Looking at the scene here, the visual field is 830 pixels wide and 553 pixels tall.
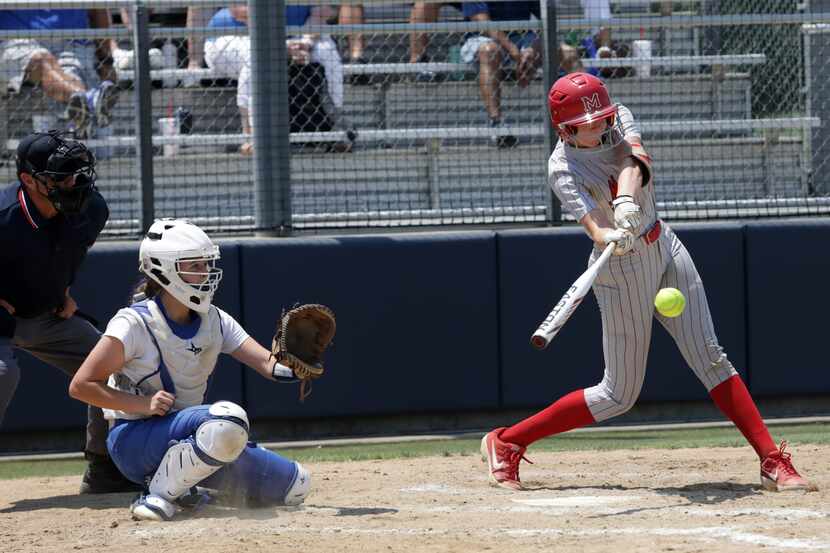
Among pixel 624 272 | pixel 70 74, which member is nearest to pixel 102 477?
pixel 624 272

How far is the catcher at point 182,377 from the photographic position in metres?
4.64

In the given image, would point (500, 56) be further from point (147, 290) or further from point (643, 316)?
point (147, 290)

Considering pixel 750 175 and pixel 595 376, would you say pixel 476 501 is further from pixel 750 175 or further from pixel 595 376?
pixel 750 175

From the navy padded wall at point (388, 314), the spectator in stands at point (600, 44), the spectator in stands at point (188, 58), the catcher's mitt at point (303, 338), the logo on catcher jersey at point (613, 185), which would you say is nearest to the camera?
the catcher's mitt at point (303, 338)

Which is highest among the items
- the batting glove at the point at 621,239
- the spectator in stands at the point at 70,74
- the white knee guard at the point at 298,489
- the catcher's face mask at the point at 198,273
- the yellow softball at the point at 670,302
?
the spectator in stands at the point at 70,74

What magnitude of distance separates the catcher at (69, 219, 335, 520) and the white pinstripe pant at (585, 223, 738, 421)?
1152mm

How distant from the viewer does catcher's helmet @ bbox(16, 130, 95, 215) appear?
16.9 feet

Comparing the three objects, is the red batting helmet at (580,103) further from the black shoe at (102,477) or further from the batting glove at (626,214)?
the black shoe at (102,477)

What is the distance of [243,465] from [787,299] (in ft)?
12.6

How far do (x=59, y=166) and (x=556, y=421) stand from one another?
2254 millimetres

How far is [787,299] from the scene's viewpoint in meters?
7.47

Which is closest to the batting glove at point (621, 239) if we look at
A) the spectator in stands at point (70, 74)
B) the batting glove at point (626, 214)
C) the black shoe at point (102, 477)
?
the batting glove at point (626, 214)

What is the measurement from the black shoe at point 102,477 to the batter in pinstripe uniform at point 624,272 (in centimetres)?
169

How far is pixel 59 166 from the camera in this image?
5129mm
